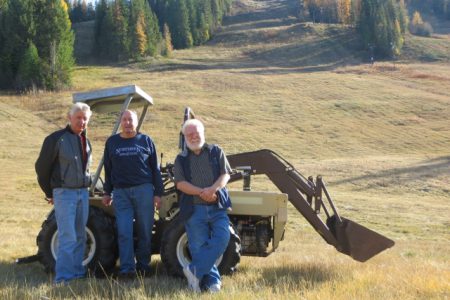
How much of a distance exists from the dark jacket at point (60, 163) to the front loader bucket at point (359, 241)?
129 inches

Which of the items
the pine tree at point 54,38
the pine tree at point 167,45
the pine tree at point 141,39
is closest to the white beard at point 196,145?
the pine tree at point 54,38

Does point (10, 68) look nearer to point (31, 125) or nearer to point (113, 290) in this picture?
point (31, 125)

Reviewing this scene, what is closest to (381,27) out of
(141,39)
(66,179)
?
(141,39)

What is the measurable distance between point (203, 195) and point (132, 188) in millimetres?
1187

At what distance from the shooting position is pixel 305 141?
38750 mm

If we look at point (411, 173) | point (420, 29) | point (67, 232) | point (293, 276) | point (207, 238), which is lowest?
point (411, 173)

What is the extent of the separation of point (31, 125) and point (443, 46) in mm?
74926

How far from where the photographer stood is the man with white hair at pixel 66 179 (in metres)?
6.33

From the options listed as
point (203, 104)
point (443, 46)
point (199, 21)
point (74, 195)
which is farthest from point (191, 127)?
point (199, 21)

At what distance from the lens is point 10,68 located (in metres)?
57.9

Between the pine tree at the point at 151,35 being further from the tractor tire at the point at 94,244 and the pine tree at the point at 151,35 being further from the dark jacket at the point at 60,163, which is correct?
the dark jacket at the point at 60,163

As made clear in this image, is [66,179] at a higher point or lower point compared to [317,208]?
higher

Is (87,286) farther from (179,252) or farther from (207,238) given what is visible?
(207,238)

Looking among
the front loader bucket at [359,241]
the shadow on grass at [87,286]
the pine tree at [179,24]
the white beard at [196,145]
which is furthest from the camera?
the pine tree at [179,24]
